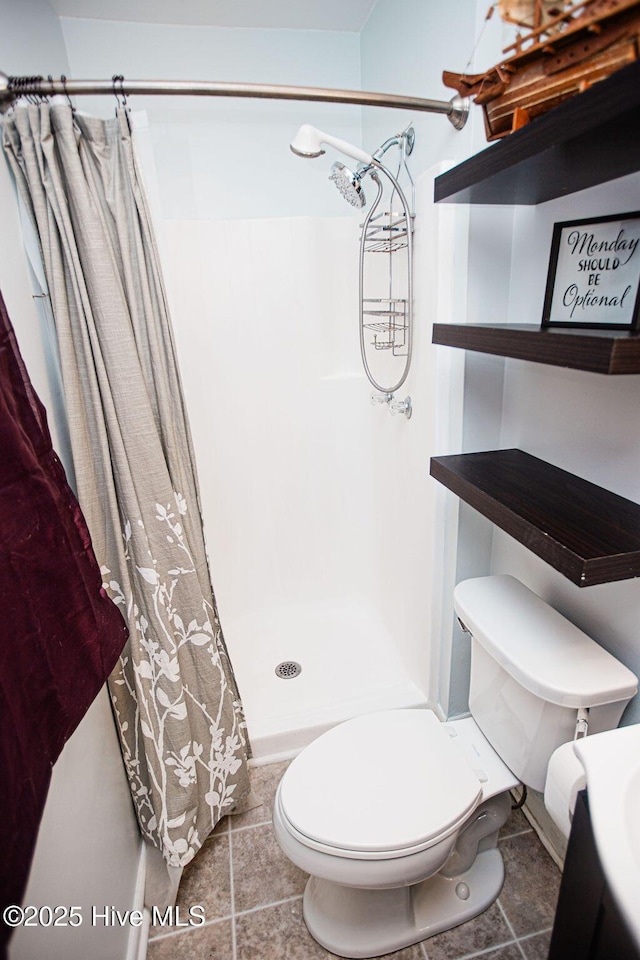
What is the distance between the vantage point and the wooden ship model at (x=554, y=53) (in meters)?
0.59

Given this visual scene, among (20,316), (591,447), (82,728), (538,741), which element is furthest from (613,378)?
(82,728)

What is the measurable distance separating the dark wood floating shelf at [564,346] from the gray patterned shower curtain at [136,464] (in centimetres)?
73

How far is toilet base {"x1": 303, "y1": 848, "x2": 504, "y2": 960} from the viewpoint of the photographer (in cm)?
122

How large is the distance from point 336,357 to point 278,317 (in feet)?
1.02

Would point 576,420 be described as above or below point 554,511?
above

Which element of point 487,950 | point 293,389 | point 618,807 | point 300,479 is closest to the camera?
point 618,807

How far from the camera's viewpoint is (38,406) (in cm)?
80

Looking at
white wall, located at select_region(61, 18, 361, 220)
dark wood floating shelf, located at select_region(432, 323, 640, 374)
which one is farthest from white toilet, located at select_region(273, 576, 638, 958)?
white wall, located at select_region(61, 18, 361, 220)

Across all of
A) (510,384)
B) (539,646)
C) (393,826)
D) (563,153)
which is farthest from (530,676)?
Result: (563,153)

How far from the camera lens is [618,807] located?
0.61 m

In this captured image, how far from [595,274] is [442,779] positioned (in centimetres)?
115

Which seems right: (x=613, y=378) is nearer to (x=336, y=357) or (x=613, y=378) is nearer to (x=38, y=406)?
(x=38, y=406)

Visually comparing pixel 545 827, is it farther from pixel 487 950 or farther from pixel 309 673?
pixel 309 673

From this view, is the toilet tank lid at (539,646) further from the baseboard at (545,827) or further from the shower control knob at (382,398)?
the shower control knob at (382,398)
